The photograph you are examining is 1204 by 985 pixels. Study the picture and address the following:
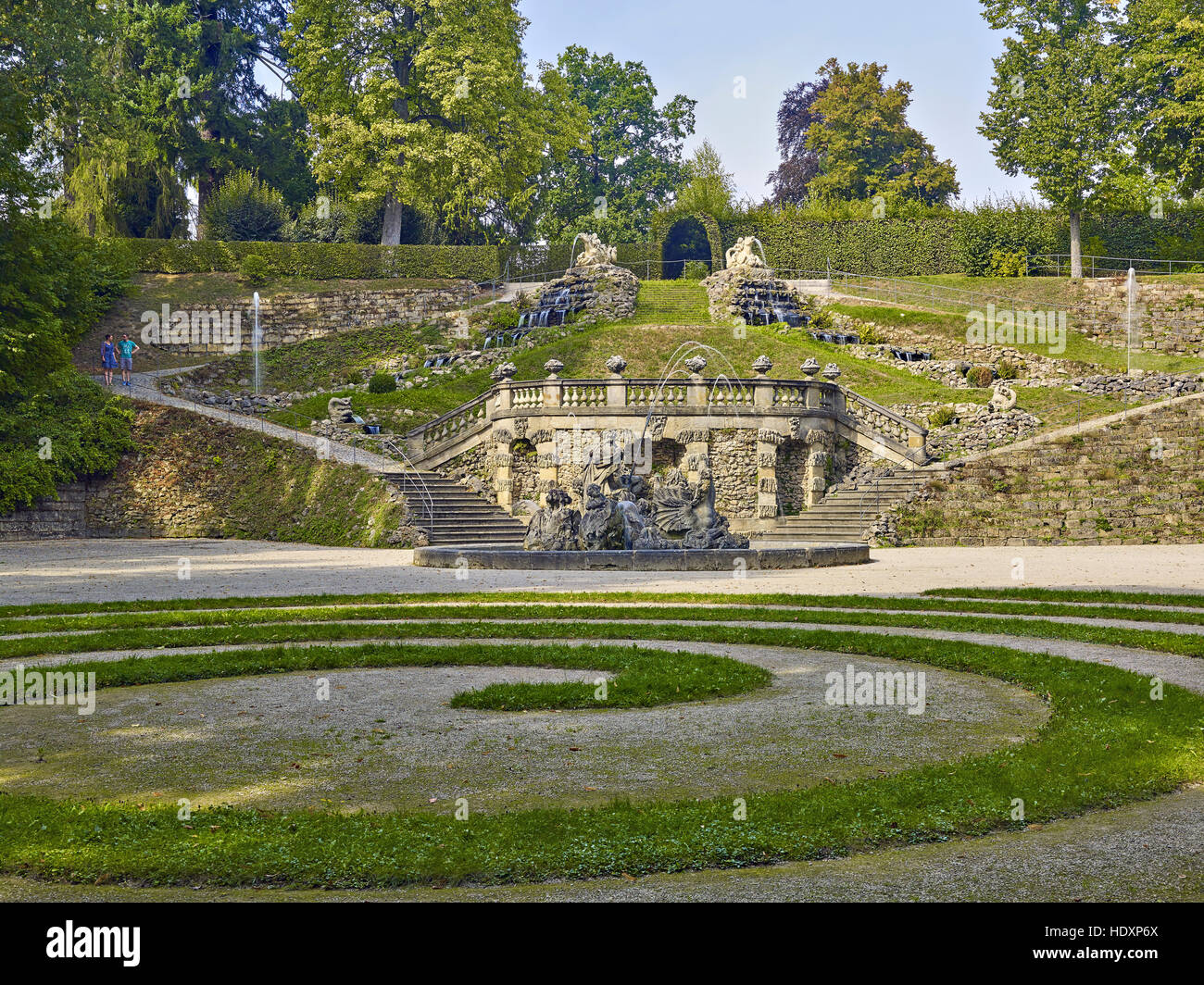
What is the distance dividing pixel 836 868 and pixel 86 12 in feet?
167

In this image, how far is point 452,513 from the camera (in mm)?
33125

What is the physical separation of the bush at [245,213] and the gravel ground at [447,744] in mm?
55080

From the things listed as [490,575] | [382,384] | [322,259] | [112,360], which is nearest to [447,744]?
[490,575]

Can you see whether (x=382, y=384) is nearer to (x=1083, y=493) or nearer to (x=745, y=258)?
(x=745, y=258)

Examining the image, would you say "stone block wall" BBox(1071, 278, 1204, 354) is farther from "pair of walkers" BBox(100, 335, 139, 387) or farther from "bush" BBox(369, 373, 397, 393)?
"pair of walkers" BBox(100, 335, 139, 387)

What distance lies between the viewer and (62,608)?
645 inches

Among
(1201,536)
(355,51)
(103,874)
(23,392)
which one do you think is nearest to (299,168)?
(355,51)

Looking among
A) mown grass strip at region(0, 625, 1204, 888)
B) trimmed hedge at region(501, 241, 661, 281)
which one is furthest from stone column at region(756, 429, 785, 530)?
trimmed hedge at region(501, 241, 661, 281)

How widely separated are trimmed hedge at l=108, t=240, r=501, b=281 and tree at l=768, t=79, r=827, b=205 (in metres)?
29.3

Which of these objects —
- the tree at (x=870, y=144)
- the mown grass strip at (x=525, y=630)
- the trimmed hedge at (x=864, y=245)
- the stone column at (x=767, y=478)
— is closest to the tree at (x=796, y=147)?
the tree at (x=870, y=144)

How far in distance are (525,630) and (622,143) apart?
7295 centimetres

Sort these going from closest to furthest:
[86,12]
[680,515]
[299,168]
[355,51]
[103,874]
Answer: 1. [103,874]
2. [680,515]
3. [86,12]
4. [355,51]
5. [299,168]

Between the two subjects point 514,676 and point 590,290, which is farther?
point 590,290

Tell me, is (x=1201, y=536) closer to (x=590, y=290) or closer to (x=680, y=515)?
(x=680, y=515)
